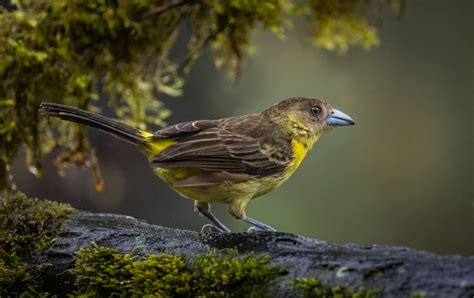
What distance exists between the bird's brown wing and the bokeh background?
19.0 ft

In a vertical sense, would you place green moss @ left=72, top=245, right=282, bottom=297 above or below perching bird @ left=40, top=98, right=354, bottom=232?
below

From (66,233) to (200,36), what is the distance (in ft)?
7.96

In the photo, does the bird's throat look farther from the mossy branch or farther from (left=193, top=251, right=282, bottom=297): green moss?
(left=193, top=251, right=282, bottom=297): green moss

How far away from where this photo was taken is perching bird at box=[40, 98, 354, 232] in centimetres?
442

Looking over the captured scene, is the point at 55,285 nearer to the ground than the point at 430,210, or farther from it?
nearer to the ground

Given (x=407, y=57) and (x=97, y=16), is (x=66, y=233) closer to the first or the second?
→ (x=97, y=16)

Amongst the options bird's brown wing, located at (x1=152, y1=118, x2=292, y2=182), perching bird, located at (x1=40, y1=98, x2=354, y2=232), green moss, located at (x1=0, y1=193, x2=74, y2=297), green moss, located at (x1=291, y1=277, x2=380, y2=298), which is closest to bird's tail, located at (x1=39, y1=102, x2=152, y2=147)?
perching bird, located at (x1=40, y1=98, x2=354, y2=232)

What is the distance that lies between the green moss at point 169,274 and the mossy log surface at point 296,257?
71 millimetres

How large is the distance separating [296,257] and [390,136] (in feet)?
28.7

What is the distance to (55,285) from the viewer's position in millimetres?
3463

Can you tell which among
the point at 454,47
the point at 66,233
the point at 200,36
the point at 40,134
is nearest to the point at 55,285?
the point at 66,233

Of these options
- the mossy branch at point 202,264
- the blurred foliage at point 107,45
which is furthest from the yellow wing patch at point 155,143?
the blurred foliage at point 107,45

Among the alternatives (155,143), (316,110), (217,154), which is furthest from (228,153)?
(316,110)

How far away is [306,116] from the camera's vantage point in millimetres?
5230
